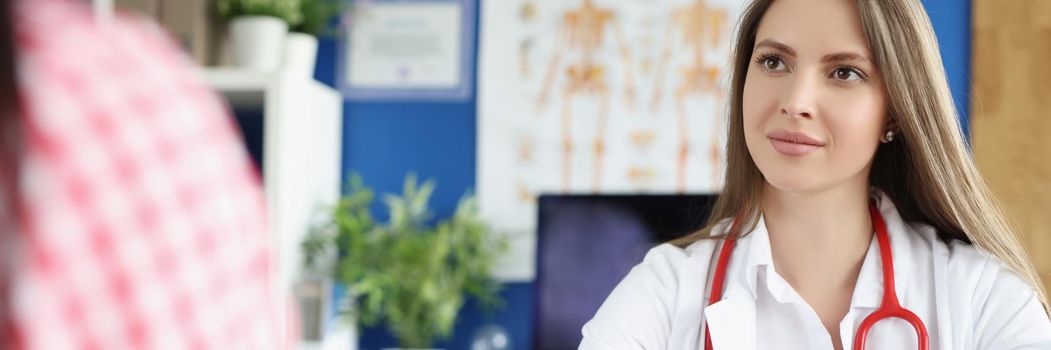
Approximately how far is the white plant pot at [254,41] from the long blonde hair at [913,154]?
57.7 inches

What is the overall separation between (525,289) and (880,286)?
1.67 meters

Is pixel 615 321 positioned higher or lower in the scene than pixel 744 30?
lower

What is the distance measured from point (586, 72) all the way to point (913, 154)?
65.5 inches

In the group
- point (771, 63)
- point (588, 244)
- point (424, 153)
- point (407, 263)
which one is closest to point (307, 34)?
point (424, 153)

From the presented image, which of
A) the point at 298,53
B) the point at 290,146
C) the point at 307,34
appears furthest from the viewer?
the point at 307,34

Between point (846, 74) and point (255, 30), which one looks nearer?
point (846, 74)

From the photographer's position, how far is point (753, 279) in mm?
1226

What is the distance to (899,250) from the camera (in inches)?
48.6

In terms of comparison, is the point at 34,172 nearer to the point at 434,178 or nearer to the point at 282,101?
the point at 282,101

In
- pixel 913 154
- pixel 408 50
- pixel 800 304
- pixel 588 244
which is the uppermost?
pixel 408 50

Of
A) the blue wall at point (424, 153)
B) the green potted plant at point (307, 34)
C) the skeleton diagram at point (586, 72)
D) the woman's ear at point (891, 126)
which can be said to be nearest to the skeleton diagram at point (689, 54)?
the skeleton diagram at point (586, 72)

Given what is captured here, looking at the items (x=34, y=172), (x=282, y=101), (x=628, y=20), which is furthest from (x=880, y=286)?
(x=628, y=20)

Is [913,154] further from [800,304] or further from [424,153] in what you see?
[424,153]

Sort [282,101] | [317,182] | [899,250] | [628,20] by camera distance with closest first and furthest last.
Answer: [899,250] < [282,101] < [317,182] < [628,20]
